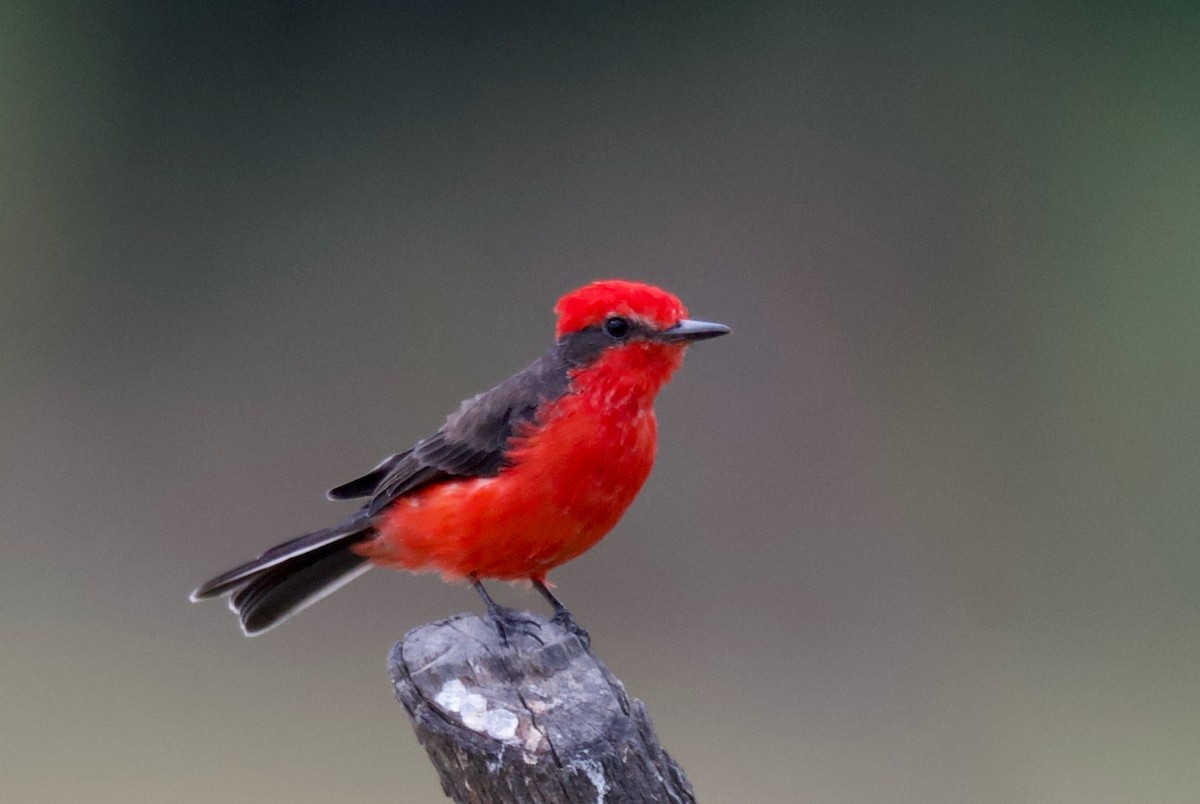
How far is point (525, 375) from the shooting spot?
162 inches

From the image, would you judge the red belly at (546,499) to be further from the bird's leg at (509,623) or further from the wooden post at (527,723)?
the wooden post at (527,723)

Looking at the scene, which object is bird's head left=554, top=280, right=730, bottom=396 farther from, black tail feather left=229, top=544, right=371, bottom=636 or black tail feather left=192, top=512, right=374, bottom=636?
black tail feather left=229, top=544, right=371, bottom=636

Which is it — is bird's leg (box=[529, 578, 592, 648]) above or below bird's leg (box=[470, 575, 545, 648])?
above

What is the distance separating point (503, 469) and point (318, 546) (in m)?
0.71

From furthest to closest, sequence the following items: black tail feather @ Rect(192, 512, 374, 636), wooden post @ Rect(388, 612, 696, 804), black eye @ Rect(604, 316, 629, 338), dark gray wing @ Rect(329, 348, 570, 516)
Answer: black tail feather @ Rect(192, 512, 374, 636) → dark gray wing @ Rect(329, 348, 570, 516) → black eye @ Rect(604, 316, 629, 338) → wooden post @ Rect(388, 612, 696, 804)

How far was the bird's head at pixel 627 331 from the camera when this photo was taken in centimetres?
371

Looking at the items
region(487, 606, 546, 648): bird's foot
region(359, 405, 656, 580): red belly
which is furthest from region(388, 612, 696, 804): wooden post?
region(359, 405, 656, 580): red belly

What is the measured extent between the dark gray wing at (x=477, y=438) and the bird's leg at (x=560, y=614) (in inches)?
18.1

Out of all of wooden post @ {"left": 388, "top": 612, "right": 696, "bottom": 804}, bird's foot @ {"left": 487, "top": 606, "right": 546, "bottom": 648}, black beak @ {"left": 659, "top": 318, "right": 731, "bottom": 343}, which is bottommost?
wooden post @ {"left": 388, "top": 612, "right": 696, "bottom": 804}

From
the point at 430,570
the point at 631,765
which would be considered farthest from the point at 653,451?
the point at 631,765

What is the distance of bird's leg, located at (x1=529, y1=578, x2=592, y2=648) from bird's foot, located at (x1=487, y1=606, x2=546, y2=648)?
0.54m

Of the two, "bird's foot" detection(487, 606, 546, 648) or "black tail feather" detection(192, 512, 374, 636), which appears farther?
"black tail feather" detection(192, 512, 374, 636)

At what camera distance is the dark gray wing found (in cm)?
392

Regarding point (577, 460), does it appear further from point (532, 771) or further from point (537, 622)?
point (532, 771)
